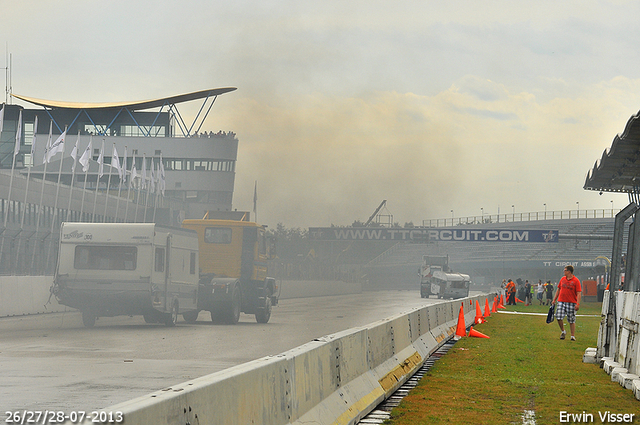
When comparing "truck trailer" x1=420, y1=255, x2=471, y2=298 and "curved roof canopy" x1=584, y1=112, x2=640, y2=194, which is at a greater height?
"curved roof canopy" x1=584, y1=112, x2=640, y2=194

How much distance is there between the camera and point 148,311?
74.1ft

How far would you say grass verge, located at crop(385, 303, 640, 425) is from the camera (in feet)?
29.0

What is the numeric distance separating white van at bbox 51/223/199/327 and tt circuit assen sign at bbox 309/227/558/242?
6834cm

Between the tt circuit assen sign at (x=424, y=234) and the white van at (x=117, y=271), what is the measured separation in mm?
68340

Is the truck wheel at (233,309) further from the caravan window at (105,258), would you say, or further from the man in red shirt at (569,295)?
the man in red shirt at (569,295)

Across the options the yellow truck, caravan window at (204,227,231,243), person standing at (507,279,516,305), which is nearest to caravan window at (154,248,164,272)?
the yellow truck

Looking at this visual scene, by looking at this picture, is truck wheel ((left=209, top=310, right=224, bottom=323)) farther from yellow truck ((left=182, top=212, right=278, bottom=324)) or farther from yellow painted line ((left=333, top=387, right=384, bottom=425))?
yellow painted line ((left=333, top=387, right=384, bottom=425))

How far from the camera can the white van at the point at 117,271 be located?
22297mm

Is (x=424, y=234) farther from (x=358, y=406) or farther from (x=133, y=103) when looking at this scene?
(x=358, y=406)

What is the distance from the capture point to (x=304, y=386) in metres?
6.97

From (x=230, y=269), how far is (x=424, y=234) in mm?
65638

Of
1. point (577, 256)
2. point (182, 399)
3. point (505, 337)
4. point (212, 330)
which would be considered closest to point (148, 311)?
point (212, 330)

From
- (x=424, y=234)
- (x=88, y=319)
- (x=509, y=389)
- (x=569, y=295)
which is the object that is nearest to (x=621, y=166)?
(x=509, y=389)

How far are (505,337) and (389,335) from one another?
33.6ft
